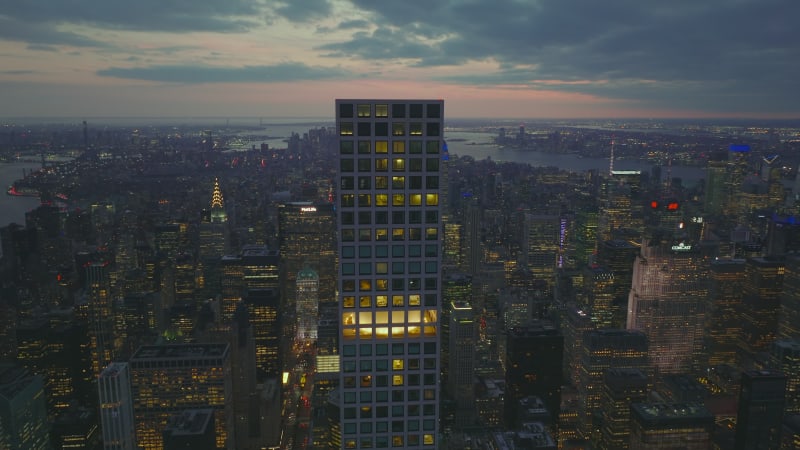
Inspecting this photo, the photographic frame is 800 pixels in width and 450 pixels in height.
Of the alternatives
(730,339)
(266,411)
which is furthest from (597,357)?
(266,411)

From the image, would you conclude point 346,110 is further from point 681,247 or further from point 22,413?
point 681,247

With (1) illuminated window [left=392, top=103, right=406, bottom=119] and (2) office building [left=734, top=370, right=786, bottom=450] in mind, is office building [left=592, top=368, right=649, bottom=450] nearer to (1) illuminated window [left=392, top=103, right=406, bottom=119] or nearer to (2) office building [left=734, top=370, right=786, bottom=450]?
(2) office building [left=734, top=370, right=786, bottom=450]

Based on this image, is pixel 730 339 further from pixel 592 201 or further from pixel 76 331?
pixel 76 331

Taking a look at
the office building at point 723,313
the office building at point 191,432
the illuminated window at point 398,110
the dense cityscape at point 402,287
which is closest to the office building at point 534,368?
the dense cityscape at point 402,287

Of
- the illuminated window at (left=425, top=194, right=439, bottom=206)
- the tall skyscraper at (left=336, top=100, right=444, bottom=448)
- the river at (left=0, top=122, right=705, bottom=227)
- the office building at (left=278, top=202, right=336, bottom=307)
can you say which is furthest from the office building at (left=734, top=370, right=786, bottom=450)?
the river at (left=0, top=122, right=705, bottom=227)

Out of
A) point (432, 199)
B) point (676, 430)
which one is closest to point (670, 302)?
point (676, 430)

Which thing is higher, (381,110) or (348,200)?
(381,110)

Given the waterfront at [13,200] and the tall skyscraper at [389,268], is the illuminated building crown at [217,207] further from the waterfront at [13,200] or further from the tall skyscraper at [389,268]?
the tall skyscraper at [389,268]
